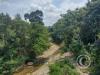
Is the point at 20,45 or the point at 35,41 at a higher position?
the point at 35,41

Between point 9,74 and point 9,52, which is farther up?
point 9,52

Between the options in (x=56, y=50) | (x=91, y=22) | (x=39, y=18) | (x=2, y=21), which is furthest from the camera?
(x=39, y=18)

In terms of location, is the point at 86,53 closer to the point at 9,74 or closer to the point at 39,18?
the point at 9,74

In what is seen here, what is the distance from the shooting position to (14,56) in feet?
162

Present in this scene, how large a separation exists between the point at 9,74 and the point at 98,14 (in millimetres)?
17078

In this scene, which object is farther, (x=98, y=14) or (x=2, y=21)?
(x=2, y=21)

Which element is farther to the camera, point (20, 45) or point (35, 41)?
point (20, 45)

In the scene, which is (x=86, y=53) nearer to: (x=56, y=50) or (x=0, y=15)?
(x=56, y=50)

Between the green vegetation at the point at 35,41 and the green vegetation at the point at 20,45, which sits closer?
the green vegetation at the point at 35,41

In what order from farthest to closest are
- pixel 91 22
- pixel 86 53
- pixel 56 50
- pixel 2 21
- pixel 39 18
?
1. pixel 39 18
2. pixel 2 21
3. pixel 56 50
4. pixel 91 22
5. pixel 86 53

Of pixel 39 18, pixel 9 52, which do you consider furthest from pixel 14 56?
pixel 39 18

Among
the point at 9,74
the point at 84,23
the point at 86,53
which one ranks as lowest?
the point at 9,74

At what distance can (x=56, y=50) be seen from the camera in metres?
62.8

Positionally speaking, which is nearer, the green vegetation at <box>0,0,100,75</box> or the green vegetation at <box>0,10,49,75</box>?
the green vegetation at <box>0,0,100,75</box>
